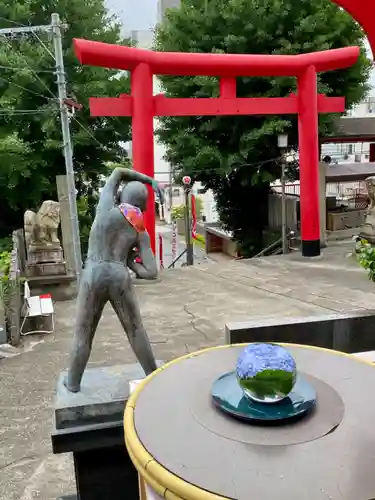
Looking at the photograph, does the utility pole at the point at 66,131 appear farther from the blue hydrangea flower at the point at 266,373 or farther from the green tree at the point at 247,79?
the blue hydrangea flower at the point at 266,373

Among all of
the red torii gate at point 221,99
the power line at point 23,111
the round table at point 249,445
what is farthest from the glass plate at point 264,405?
the power line at point 23,111

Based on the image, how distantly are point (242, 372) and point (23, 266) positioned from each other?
9202 mm

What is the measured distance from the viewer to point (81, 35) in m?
13.8

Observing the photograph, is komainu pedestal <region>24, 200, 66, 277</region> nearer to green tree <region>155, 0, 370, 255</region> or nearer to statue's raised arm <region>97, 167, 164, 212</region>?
green tree <region>155, 0, 370, 255</region>

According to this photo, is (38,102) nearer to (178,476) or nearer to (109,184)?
(109,184)

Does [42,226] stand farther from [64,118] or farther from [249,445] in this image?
[249,445]

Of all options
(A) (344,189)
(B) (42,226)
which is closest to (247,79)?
(B) (42,226)

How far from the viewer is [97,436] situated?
10.8 feet

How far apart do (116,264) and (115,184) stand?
1.77 feet

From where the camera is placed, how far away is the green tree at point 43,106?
12.4 metres

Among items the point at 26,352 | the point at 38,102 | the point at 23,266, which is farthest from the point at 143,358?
the point at 38,102

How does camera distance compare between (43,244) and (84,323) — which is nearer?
(84,323)

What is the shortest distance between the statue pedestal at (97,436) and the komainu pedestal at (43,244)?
6.53 metres

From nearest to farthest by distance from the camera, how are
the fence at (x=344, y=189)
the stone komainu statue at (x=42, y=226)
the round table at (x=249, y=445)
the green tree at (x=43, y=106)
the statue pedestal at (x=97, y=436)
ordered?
the round table at (x=249, y=445)
the statue pedestal at (x=97, y=436)
the stone komainu statue at (x=42, y=226)
the green tree at (x=43, y=106)
the fence at (x=344, y=189)
